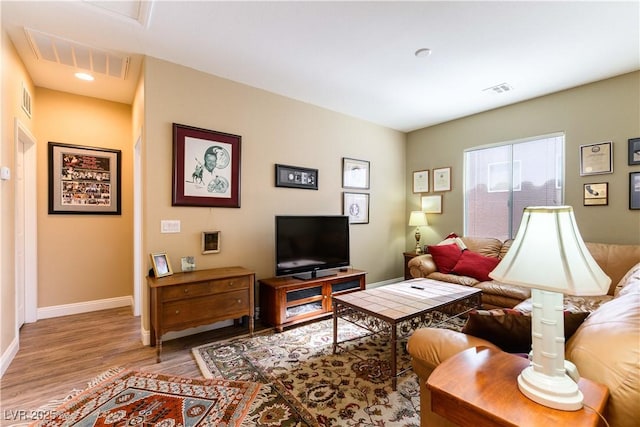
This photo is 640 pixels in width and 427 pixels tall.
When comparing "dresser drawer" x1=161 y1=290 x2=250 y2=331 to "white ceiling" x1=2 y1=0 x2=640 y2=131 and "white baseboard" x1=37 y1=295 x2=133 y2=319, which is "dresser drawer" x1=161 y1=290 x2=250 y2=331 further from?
"white ceiling" x1=2 y1=0 x2=640 y2=131

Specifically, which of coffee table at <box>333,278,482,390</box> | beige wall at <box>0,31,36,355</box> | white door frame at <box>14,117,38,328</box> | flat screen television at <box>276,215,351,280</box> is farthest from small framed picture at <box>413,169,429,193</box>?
white door frame at <box>14,117,38,328</box>

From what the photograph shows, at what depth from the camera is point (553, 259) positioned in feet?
3.34

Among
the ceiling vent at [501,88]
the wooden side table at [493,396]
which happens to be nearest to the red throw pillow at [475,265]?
the ceiling vent at [501,88]

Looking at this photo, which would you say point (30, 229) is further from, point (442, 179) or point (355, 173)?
point (442, 179)

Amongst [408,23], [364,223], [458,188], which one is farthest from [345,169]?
[408,23]

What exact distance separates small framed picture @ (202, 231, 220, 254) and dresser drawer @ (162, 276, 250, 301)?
0.50 metres

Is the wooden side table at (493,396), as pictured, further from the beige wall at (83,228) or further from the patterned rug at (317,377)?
the beige wall at (83,228)

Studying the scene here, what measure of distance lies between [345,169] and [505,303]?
2642 mm

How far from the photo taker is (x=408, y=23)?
229 cm

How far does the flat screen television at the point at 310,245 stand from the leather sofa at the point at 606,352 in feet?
6.45

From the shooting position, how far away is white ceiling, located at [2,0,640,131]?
2.13 metres

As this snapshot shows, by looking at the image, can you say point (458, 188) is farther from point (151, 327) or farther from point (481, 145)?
point (151, 327)

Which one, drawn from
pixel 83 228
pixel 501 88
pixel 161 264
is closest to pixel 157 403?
pixel 161 264

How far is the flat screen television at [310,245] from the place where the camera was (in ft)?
10.6
